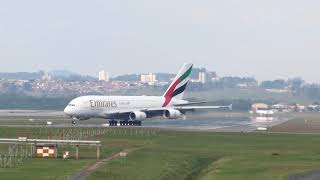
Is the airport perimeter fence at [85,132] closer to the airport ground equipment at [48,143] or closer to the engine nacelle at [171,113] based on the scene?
the airport ground equipment at [48,143]

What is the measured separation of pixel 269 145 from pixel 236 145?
3.67 m

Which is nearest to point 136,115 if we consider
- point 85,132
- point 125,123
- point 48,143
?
point 125,123

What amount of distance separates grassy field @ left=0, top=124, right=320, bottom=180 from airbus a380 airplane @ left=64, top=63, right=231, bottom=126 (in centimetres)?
2070

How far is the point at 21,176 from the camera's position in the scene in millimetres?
59062

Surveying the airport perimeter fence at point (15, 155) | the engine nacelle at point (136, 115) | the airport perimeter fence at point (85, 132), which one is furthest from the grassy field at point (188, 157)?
the engine nacelle at point (136, 115)

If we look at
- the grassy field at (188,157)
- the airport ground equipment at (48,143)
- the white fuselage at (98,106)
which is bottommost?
the grassy field at (188,157)

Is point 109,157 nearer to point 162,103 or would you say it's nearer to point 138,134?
point 138,134

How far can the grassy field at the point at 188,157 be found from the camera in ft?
212

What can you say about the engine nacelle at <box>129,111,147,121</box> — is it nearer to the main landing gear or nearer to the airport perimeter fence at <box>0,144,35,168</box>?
the main landing gear

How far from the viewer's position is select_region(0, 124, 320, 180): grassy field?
6450cm

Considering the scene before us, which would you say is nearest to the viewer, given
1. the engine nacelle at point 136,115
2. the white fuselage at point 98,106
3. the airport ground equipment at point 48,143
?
the airport ground equipment at point 48,143

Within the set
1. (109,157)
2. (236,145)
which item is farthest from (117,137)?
(109,157)

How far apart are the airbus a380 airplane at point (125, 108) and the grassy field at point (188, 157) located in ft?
67.9

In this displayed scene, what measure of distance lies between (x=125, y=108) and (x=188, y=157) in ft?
203
